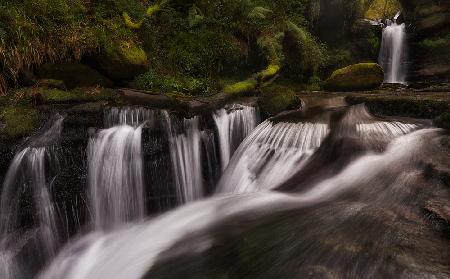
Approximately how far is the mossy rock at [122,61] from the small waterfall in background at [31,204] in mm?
3416

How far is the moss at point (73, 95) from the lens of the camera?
24.2ft

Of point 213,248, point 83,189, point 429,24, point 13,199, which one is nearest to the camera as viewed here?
point 213,248

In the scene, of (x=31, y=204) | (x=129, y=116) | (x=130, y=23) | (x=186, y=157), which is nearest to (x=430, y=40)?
(x=130, y=23)

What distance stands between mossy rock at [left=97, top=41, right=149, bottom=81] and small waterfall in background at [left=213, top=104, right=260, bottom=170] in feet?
9.20

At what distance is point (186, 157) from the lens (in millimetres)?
7402

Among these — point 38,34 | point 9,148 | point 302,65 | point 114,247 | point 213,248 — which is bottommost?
point 114,247

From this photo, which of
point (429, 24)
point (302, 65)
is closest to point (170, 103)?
point (302, 65)

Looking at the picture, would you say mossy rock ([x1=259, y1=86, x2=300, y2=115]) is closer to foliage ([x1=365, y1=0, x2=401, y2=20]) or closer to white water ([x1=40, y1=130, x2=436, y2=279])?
white water ([x1=40, y1=130, x2=436, y2=279])

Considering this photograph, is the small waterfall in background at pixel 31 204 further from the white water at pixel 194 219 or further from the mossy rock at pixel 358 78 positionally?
the mossy rock at pixel 358 78

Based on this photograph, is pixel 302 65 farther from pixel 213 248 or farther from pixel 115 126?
pixel 213 248

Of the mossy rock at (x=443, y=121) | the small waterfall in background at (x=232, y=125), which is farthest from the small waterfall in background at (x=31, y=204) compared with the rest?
the mossy rock at (x=443, y=121)

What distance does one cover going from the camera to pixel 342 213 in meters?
4.54

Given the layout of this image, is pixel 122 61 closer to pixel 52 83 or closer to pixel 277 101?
pixel 52 83

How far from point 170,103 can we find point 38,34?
3366 millimetres
